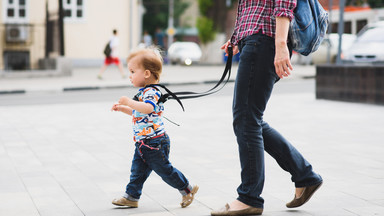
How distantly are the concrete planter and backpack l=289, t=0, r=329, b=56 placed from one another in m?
7.48

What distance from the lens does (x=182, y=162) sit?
18.9ft

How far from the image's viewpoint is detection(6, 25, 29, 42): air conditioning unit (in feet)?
81.2

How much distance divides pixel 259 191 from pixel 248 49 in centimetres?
83

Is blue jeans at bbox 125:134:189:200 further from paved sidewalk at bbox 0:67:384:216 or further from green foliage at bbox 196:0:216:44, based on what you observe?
green foliage at bbox 196:0:216:44

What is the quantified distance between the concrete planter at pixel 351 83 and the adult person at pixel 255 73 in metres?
7.60

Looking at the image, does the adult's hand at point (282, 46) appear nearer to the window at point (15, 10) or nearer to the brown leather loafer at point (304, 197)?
the brown leather loafer at point (304, 197)

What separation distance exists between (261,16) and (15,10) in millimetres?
25990

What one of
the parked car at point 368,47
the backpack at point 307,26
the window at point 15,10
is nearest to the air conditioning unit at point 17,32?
the window at point 15,10

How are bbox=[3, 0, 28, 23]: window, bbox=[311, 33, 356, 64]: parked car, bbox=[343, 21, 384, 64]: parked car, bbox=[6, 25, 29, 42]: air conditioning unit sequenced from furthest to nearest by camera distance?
bbox=[311, 33, 356, 64]: parked car < bbox=[3, 0, 28, 23]: window < bbox=[6, 25, 29, 42]: air conditioning unit < bbox=[343, 21, 384, 64]: parked car

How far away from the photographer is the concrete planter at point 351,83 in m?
11.0

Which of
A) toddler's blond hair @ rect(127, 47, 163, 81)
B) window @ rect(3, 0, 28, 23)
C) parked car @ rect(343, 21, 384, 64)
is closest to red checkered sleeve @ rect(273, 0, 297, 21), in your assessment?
toddler's blond hair @ rect(127, 47, 163, 81)

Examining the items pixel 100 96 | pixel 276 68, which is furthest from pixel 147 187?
pixel 100 96

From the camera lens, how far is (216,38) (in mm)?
34750

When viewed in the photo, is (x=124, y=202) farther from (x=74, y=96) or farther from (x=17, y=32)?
(x=17, y=32)
